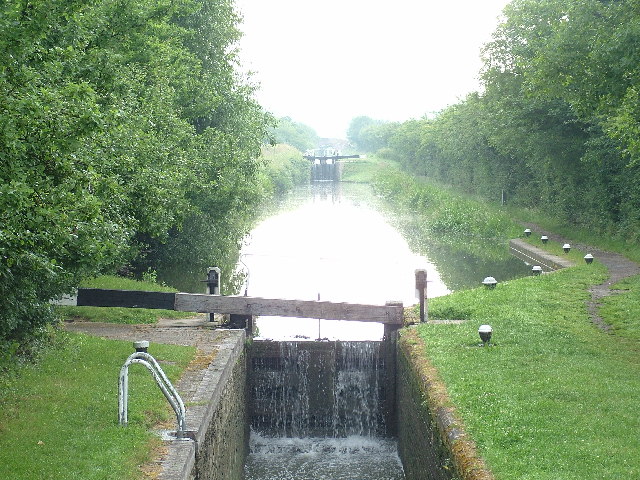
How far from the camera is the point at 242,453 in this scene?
12.8 meters

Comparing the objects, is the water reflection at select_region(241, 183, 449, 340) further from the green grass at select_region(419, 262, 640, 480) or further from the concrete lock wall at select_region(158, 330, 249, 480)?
the concrete lock wall at select_region(158, 330, 249, 480)

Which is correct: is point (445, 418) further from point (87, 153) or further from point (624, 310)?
point (624, 310)

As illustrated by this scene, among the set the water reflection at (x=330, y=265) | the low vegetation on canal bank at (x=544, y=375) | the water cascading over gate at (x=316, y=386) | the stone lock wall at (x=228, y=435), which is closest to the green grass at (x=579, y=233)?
the low vegetation on canal bank at (x=544, y=375)

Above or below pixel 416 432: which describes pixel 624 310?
above

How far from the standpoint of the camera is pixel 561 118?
26609 mm

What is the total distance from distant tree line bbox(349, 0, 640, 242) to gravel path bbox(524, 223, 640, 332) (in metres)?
1.07

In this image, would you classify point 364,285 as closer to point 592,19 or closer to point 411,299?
point 411,299

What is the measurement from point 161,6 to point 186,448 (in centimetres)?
969

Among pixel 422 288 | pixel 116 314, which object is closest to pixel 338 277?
pixel 422 288

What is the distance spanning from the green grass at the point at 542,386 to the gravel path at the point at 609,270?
0.23 metres

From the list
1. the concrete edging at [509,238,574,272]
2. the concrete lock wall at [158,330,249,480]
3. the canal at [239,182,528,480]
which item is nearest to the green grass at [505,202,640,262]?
the concrete edging at [509,238,574,272]

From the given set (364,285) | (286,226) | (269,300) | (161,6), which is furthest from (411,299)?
(286,226)

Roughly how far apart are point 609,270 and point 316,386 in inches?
395

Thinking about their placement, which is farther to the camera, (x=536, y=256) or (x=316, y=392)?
(x=536, y=256)
